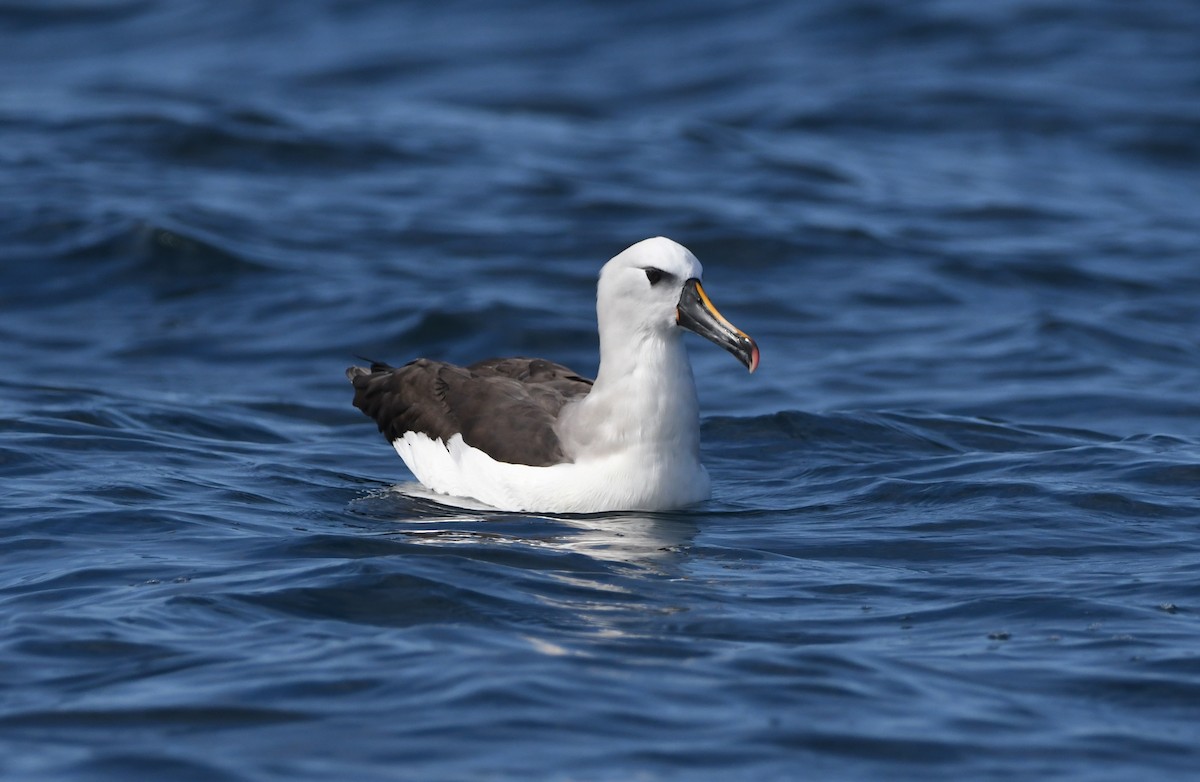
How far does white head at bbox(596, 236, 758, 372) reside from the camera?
9438mm

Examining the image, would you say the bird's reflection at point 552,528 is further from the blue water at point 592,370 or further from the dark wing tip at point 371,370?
the dark wing tip at point 371,370

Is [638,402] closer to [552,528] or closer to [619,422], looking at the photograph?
[619,422]

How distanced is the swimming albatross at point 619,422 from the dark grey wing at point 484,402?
11 mm

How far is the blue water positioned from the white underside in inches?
4.7

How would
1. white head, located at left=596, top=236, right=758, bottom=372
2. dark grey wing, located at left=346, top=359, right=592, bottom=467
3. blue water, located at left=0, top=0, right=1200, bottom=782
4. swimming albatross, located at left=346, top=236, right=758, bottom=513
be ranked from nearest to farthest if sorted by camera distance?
blue water, located at left=0, top=0, right=1200, bottom=782 < white head, located at left=596, top=236, right=758, bottom=372 < swimming albatross, located at left=346, top=236, right=758, bottom=513 < dark grey wing, located at left=346, top=359, right=592, bottom=467

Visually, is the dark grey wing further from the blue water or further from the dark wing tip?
the blue water

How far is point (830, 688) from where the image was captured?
6906 mm

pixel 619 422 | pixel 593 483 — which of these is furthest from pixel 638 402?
pixel 593 483

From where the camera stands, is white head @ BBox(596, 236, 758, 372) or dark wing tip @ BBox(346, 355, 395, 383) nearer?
white head @ BBox(596, 236, 758, 372)

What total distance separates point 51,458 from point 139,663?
417 cm

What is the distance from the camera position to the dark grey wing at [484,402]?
9852 mm

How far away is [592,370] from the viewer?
49.1 feet

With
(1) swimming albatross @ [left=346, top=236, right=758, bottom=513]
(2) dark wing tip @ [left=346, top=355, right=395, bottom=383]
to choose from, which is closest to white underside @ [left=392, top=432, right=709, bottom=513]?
(1) swimming albatross @ [left=346, top=236, right=758, bottom=513]

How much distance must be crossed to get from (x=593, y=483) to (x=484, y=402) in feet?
3.04
